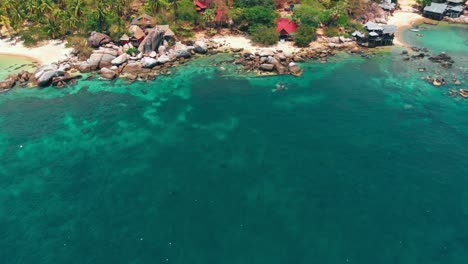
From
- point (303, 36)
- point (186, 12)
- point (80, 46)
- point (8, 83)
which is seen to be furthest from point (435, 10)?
point (8, 83)

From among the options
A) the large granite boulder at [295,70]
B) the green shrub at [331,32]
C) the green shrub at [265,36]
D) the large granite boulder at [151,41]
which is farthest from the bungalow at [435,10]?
the large granite boulder at [151,41]

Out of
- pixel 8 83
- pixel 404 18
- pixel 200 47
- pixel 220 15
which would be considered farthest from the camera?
pixel 404 18

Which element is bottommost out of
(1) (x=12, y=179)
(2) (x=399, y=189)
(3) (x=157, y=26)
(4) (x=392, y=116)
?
(1) (x=12, y=179)

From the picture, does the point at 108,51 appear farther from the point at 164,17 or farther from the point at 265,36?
the point at 265,36

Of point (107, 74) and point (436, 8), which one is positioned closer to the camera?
point (107, 74)

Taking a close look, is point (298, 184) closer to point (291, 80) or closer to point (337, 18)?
point (291, 80)

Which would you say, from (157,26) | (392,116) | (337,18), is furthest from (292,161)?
(337,18)

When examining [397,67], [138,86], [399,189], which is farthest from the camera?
[397,67]
